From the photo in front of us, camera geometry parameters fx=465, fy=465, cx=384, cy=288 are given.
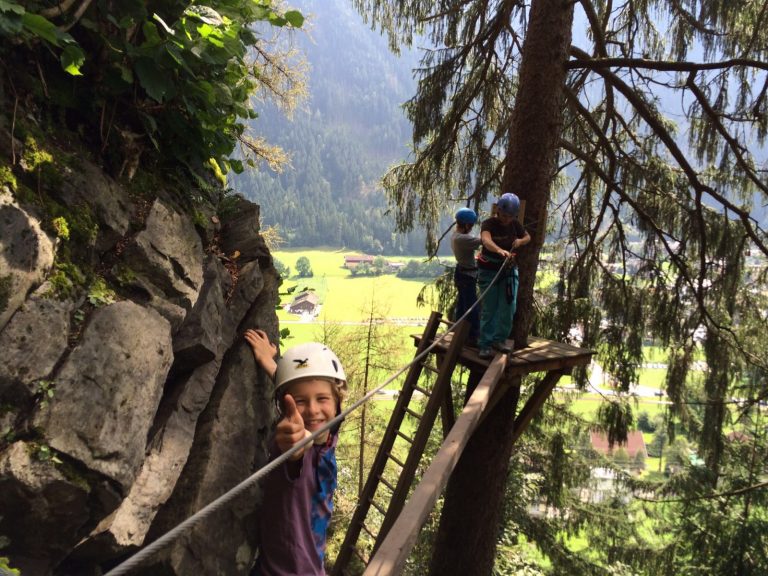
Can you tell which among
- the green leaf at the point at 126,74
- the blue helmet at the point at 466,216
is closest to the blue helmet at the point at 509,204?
the blue helmet at the point at 466,216

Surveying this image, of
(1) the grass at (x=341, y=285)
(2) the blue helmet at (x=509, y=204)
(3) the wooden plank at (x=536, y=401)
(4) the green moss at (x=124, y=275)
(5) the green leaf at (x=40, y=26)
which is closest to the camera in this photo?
(5) the green leaf at (x=40, y=26)

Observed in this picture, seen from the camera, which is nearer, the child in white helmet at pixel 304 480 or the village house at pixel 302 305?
the child in white helmet at pixel 304 480

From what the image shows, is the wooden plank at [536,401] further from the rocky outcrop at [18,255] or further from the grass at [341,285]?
the grass at [341,285]

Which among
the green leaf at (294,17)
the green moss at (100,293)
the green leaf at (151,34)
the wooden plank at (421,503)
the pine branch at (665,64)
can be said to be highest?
the pine branch at (665,64)

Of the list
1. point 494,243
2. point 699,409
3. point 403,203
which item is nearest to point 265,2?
point 494,243

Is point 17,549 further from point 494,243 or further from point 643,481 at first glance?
point 643,481

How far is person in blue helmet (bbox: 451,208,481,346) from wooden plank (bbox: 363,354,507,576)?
154 centimetres

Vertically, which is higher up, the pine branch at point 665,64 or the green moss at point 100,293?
the pine branch at point 665,64

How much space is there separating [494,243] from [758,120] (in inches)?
141

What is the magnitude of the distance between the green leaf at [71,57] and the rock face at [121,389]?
0.54 metres

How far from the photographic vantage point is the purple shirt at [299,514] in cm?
196

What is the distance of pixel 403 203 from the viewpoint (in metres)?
7.46

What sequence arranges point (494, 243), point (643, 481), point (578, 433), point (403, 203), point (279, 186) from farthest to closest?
point (279, 186)
point (643, 481)
point (578, 433)
point (403, 203)
point (494, 243)

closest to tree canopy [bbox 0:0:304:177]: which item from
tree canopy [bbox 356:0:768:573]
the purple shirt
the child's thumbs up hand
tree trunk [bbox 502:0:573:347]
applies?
the child's thumbs up hand
